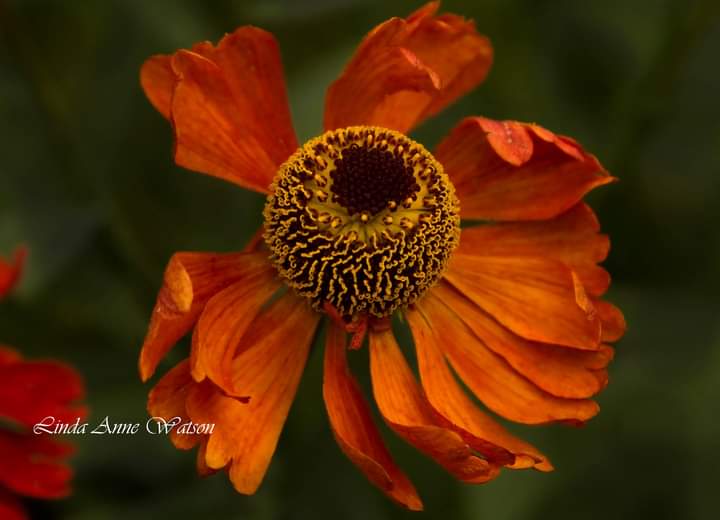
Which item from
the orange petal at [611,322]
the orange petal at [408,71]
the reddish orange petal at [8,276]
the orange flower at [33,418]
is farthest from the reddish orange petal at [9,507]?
the orange petal at [611,322]

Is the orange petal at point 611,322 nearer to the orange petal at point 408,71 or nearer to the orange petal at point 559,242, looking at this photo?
the orange petal at point 559,242

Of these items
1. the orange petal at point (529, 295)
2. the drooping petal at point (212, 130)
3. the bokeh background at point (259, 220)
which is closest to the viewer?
the drooping petal at point (212, 130)

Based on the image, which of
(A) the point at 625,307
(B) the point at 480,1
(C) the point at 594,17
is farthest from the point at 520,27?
(A) the point at 625,307

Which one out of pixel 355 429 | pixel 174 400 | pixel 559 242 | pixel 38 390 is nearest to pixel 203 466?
pixel 174 400

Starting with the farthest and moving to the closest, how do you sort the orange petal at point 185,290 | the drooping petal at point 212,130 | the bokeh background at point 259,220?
1. the bokeh background at point 259,220
2. the drooping petal at point 212,130
3. the orange petal at point 185,290

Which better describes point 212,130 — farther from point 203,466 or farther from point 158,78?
point 203,466

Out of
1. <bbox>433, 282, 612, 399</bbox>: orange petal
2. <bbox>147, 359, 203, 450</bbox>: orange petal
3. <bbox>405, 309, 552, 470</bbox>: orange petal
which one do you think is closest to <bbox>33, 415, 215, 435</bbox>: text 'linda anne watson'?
<bbox>147, 359, 203, 450</bbox>: orange petal
